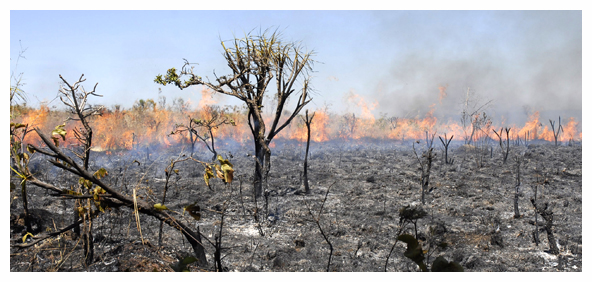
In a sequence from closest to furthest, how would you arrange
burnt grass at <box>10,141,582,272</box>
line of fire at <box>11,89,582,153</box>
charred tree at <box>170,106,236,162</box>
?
burnt grass at <box>10,141,582,272</box> → charred tree at <box>170,106,236,162</box> → line of fire at <box>11,89,582,153</box>

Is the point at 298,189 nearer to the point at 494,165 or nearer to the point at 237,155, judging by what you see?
the point at 494,165

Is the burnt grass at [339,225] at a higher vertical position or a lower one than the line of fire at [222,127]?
lower

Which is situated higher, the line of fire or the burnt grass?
the line of fire

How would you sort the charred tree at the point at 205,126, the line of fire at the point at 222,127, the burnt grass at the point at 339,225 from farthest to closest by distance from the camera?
the line of fire at the point at 222,127, the charred tree at the point at 205,126, the burnt grass at the point at 339,225

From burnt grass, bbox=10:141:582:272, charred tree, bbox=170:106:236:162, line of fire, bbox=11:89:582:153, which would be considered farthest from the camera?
line of fire, bbox=11:89:582:153

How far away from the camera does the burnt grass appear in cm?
619

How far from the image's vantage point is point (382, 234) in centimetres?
839

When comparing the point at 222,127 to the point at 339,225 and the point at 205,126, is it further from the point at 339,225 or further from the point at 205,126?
the point at 339,225

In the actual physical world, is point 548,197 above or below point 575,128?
below

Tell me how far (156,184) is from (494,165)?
15.7 metres

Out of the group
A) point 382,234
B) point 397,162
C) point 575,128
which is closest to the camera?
point 382,234

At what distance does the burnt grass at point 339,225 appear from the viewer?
619cm

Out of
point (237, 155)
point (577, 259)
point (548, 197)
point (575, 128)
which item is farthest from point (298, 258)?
point (575, 128)

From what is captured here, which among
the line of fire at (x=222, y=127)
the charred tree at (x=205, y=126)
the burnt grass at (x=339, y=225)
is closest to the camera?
the burnt grass at (x=339, y=225)
